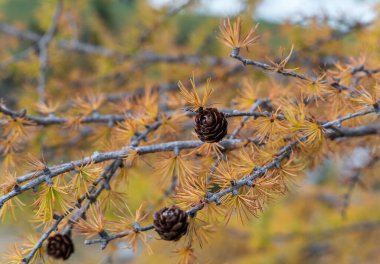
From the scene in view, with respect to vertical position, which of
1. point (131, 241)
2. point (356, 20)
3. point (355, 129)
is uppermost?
point (356, 20)

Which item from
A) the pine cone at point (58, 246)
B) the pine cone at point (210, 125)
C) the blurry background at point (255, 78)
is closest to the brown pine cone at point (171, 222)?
the pine cone at point (210, 125)

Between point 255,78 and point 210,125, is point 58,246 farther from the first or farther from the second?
point 255,78

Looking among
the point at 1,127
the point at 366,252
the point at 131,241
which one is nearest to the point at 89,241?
the point at 131,241

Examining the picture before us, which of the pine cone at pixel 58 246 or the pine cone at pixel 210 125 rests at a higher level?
the pine cone at pixel 210 125

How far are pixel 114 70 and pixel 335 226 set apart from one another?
152 cm

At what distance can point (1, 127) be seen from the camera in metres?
1.13

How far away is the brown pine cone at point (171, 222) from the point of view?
745mm

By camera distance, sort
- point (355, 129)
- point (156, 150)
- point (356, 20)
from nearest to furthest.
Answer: point (156, 150), point (355, 129), point (356, 20)

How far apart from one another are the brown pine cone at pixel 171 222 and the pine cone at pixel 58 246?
0.85 ft

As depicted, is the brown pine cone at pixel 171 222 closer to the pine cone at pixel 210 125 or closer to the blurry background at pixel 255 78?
the pine cone at pixel 210 125

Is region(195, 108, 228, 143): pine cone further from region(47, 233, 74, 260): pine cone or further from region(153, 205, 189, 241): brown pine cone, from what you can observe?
region(47, 233, 74, 260): pine cone

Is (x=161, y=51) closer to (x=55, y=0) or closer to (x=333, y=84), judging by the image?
(x=55, y=0)

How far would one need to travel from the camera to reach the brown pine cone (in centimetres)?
75

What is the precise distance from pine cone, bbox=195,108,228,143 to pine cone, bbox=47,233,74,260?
0.37m
